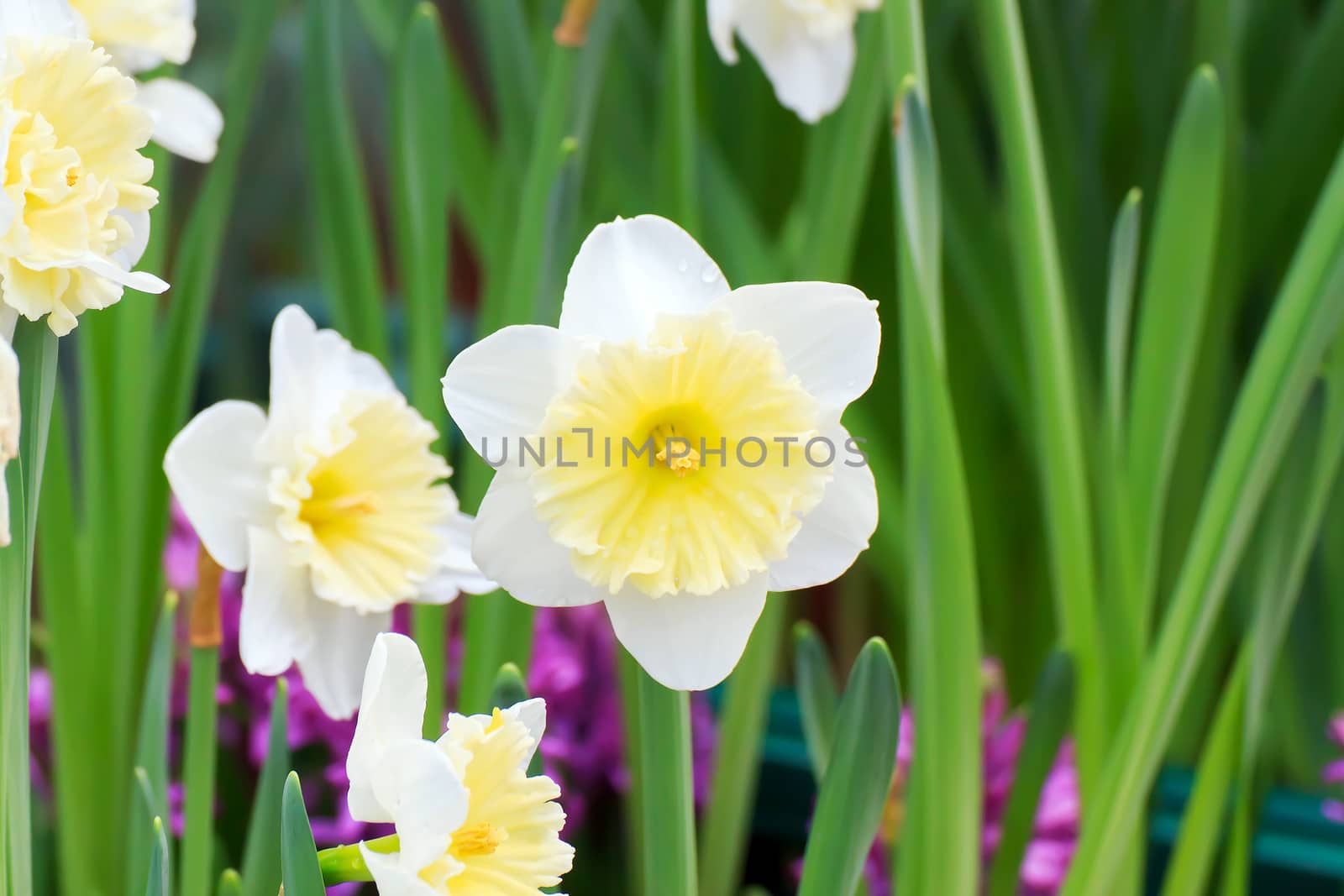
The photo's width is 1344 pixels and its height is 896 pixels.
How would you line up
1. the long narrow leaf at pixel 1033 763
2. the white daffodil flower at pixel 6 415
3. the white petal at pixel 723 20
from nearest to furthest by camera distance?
the white daffodil flower at pixel 6 415
the white petal at pixel 723 20
the long narrow leaf at pixel 1033 763

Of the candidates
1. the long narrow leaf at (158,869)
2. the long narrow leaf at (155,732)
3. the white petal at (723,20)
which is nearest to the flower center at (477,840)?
the long narrow leaf at (158,869)

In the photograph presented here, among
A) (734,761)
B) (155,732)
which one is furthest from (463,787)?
(734,761)

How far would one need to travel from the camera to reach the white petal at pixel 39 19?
343mm

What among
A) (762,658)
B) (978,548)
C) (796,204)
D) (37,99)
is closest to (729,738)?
(762,658)

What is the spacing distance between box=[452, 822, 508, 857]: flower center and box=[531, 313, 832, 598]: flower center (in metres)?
0.07

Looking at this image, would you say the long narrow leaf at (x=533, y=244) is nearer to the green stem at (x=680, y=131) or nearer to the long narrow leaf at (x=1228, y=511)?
the green stem at (x=680, y=131)

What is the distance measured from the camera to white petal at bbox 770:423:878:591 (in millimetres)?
357

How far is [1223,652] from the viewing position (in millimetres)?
881

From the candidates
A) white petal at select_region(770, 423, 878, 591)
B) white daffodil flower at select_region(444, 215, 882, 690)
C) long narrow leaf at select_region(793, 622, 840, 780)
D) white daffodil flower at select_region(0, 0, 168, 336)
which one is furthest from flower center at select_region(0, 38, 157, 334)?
long narrow leaf at select_region(793, 622, 840, 780)

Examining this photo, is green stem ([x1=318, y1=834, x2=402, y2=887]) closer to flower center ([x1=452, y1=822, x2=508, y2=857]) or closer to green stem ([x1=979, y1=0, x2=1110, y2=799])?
flower center ([x1=452, y1=822, x2=508, y2=857])

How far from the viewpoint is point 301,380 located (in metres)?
0.45

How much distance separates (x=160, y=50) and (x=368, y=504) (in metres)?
0.19

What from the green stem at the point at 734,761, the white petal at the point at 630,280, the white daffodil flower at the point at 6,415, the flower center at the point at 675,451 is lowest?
the green stem at the point at 734,761

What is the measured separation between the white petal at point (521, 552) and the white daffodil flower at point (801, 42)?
0.25 m
